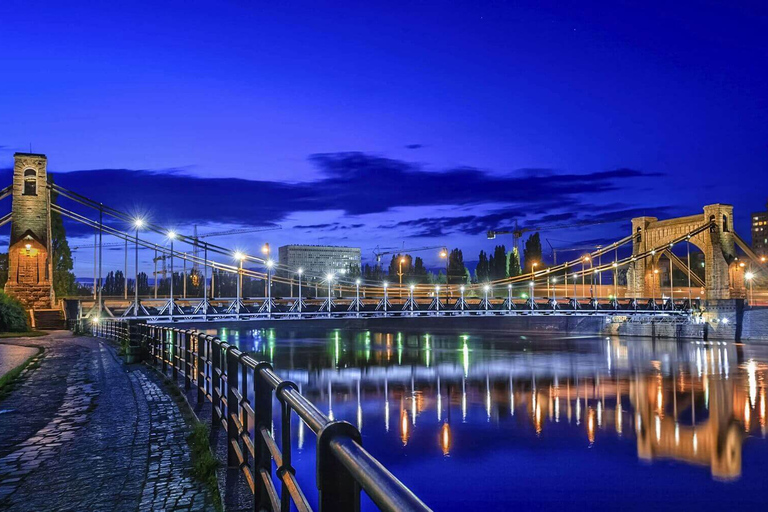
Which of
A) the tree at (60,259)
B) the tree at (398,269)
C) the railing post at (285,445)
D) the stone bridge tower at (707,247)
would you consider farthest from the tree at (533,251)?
the railing post at (285,445)

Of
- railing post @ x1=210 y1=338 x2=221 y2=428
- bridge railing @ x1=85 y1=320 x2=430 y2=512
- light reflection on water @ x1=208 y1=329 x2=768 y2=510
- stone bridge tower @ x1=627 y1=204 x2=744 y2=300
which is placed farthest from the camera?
stone bridge tower @ x1=627 y1=204 x2=744 y2=300

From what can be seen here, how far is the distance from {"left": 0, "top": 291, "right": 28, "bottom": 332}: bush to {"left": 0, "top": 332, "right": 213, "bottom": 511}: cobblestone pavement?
86.3ft

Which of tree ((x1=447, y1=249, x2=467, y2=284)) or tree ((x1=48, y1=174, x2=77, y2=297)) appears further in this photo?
tree ((x1=447, y1=249, x2=467, y2=284))

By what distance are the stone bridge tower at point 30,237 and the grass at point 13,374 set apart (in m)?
25.3

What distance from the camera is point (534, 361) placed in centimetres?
4116

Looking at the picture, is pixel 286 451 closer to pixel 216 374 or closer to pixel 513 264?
pixel 216 374

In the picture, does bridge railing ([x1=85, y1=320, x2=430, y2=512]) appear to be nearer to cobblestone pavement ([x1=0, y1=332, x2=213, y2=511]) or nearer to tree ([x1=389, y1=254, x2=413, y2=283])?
cobblestone pavement ([x1=0, y1=332, x2=213, y2=511])

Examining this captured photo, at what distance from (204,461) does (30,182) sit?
153 feet

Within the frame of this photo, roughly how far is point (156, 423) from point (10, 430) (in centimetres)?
198

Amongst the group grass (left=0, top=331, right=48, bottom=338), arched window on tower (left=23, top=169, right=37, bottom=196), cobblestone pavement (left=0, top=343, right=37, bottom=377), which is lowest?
cobblestone pavement (left=0, top=343, right=37, bottom=377)

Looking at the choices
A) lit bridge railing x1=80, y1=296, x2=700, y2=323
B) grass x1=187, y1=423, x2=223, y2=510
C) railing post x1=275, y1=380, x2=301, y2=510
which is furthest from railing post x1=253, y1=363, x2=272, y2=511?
lit bridge railing x1=80, y1=296, x2=700, y2=323

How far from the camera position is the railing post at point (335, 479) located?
2398mm

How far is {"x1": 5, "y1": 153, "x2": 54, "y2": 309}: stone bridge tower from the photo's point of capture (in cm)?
4472

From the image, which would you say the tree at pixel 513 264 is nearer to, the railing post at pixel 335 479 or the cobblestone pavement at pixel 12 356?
the cobblestone pavement at pixel 12 356
